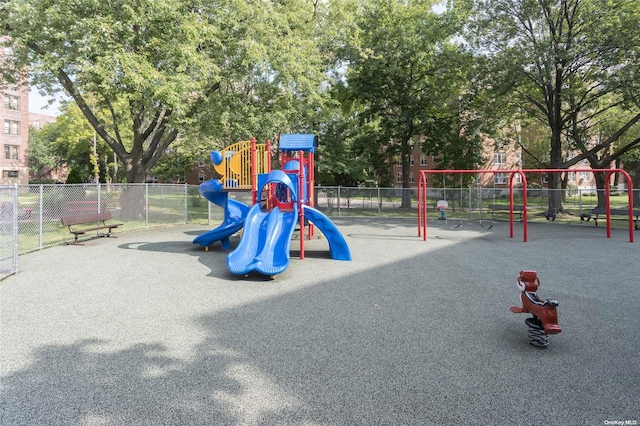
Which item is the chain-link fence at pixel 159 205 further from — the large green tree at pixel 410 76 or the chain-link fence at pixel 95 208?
the large green tree at pixel 410 76

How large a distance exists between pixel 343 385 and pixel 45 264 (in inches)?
338

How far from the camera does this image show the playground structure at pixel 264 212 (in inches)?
316

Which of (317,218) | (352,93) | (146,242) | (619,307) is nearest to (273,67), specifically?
(352,93)

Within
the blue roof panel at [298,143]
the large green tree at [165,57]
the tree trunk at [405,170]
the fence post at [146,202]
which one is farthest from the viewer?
the tree trunk at [405,170]

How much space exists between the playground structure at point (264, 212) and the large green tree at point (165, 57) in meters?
5.30

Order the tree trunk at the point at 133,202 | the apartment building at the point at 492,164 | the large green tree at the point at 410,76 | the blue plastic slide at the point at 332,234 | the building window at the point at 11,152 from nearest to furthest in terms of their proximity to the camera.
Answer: the blue plastic slide at the point at 332,234 < the tree trunk at the point at 133,202 < the large green tree at the point at 410,76 < the building window at the point at 11,152 < the apartment building at the point at 492,164

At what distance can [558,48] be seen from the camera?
1869 centimetres

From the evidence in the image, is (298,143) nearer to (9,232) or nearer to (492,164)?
(9,232)

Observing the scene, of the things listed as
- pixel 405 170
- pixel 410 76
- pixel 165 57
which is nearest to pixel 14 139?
pixel 165 57

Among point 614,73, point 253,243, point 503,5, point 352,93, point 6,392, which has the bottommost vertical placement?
point 6,392

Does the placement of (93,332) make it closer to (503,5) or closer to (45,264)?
(45,264)

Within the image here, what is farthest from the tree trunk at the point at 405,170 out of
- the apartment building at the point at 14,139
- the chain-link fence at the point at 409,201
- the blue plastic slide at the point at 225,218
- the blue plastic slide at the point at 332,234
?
the apartment building at the point at 14,139

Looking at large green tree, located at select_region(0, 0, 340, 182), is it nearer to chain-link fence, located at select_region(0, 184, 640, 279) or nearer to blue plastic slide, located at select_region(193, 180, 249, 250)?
chain-link fence, located at select_region(0, 184, 640, 279)

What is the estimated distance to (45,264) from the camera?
29.6 ft
